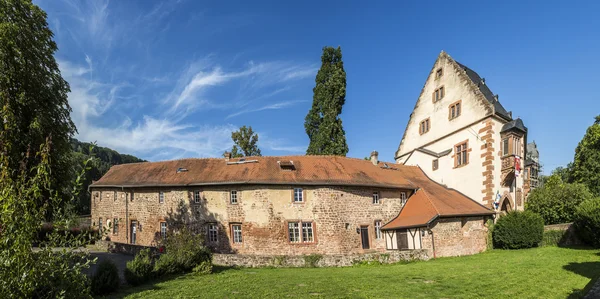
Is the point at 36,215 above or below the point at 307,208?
above

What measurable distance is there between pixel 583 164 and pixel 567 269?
28.5 m

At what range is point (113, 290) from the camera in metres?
11.3

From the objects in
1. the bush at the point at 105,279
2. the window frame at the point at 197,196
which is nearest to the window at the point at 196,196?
the window frame at the point at 197,196

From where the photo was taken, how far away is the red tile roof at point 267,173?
22719mm

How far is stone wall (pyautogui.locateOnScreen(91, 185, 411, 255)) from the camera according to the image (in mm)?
22016

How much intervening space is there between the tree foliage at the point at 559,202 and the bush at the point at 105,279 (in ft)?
84.6

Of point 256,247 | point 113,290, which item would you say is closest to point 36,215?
point 113,290

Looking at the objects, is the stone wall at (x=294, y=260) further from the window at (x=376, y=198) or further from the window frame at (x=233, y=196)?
the window at (x=376, y=198)

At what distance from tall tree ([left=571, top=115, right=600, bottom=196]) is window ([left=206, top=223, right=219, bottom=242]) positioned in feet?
112

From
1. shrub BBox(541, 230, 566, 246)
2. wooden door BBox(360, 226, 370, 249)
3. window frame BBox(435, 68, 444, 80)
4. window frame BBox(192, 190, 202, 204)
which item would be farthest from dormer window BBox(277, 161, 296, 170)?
shrub BBox(541, 230, 566, 246)

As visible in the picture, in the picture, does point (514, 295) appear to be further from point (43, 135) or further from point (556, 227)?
point (43, 135)

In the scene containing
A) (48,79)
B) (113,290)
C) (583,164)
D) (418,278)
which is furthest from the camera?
(583,164)

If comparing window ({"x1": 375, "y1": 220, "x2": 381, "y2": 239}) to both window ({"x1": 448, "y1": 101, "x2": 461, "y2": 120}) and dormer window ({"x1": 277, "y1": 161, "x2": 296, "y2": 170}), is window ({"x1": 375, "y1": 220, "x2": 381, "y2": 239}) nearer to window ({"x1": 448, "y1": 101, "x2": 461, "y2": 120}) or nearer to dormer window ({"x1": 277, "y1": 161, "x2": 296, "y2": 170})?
dormer window ({"x1": 277, "y1": 161, "x2": 296, "y2": 170})

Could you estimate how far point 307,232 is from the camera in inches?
875
